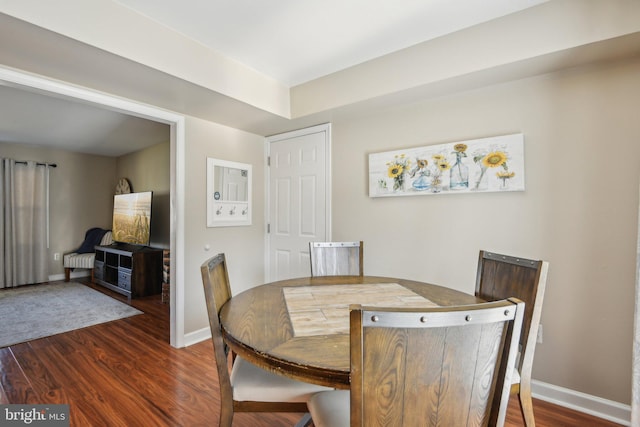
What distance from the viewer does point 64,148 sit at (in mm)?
5492

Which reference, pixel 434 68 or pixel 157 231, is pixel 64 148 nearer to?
pixel 157 231

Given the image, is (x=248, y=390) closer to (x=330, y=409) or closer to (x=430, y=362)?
(x=330, y=409)

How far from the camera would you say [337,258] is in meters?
2.40

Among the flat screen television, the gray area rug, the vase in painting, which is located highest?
the vase in painting

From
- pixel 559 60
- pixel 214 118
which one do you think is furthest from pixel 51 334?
pixel 559 60

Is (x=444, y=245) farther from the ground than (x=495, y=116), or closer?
closer

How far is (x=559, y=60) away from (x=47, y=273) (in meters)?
7.44

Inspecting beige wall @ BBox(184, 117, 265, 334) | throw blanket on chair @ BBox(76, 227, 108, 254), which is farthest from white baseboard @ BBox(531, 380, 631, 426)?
throw blanket on chair @ BBox(76, 227, 108, 254)

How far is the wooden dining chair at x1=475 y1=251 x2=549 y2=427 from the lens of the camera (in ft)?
4.32

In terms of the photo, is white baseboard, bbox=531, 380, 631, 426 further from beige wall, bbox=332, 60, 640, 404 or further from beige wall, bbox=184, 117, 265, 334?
beige wall, bbox=184, 117, 265, 334

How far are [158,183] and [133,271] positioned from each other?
1.50m

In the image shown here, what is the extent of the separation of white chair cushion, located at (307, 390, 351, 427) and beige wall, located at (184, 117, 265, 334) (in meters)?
2.11

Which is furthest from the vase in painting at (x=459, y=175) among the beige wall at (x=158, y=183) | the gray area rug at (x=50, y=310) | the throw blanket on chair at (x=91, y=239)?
the throw blanket on chair at (x=91, y=239)

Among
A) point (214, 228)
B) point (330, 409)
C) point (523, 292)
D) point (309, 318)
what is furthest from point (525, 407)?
point (214, 228)
